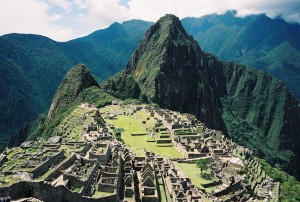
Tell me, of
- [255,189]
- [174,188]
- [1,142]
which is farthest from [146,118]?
[1,142]

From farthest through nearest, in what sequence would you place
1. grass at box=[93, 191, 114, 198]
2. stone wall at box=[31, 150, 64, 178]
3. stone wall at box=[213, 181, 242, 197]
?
stone wall at box=[213, 181, 242, 197] → stone wall at box=[31, 150, 64, 178] → grass at box=[93, 191, 114, 198]

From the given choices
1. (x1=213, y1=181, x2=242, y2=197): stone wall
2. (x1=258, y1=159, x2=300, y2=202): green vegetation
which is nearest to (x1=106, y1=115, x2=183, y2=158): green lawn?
(x1=213, y1=181, x2=242, y2=197): stone wall

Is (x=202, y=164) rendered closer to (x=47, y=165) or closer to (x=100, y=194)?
(x=100, y=194)

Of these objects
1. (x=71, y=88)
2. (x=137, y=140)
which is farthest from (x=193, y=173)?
(x=71, y=88)

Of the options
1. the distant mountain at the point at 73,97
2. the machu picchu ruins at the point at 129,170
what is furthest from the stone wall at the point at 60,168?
the distant mountain at the point at 73,97

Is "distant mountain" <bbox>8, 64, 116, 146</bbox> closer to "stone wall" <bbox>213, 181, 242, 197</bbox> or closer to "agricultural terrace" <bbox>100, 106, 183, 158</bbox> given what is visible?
"agricultural terrace" <bbox>100, 106, 183, 158</bbox>

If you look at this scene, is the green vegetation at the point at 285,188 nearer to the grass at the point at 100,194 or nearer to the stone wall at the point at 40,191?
the grass at the point at 100,194
